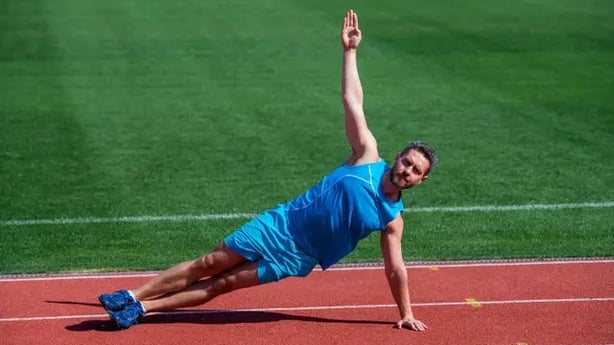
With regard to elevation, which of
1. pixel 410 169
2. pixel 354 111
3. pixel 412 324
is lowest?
Answer: pixel 412 324

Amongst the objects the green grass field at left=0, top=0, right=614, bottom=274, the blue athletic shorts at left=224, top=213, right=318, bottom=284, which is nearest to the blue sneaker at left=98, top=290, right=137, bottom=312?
the blue athletic shorts at left=224, top=213, right=318, bottom=284

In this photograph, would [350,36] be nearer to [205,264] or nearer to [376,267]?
[205,264]

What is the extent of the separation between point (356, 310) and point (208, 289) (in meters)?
1.31

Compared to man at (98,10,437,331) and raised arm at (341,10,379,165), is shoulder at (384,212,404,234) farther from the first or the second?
raised arm at (341,10,379,165)

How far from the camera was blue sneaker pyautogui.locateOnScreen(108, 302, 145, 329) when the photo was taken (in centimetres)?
870

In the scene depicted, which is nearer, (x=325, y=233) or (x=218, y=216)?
(x=325, y=233)

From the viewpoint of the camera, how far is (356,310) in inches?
374

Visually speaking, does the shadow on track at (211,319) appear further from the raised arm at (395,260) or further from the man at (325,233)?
the raised arm at (395,260)

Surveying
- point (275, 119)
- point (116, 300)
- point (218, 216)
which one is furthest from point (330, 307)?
point (275, 119)

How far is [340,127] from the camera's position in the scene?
57.1ft

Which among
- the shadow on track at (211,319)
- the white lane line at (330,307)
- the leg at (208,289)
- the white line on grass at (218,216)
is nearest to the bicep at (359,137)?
the leg at (208,289)

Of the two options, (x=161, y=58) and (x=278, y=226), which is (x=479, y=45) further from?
(x=278, y=226)

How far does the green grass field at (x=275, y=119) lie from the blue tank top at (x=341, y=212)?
9.68 ft

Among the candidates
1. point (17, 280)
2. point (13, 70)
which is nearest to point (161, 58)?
point (13, 70)
